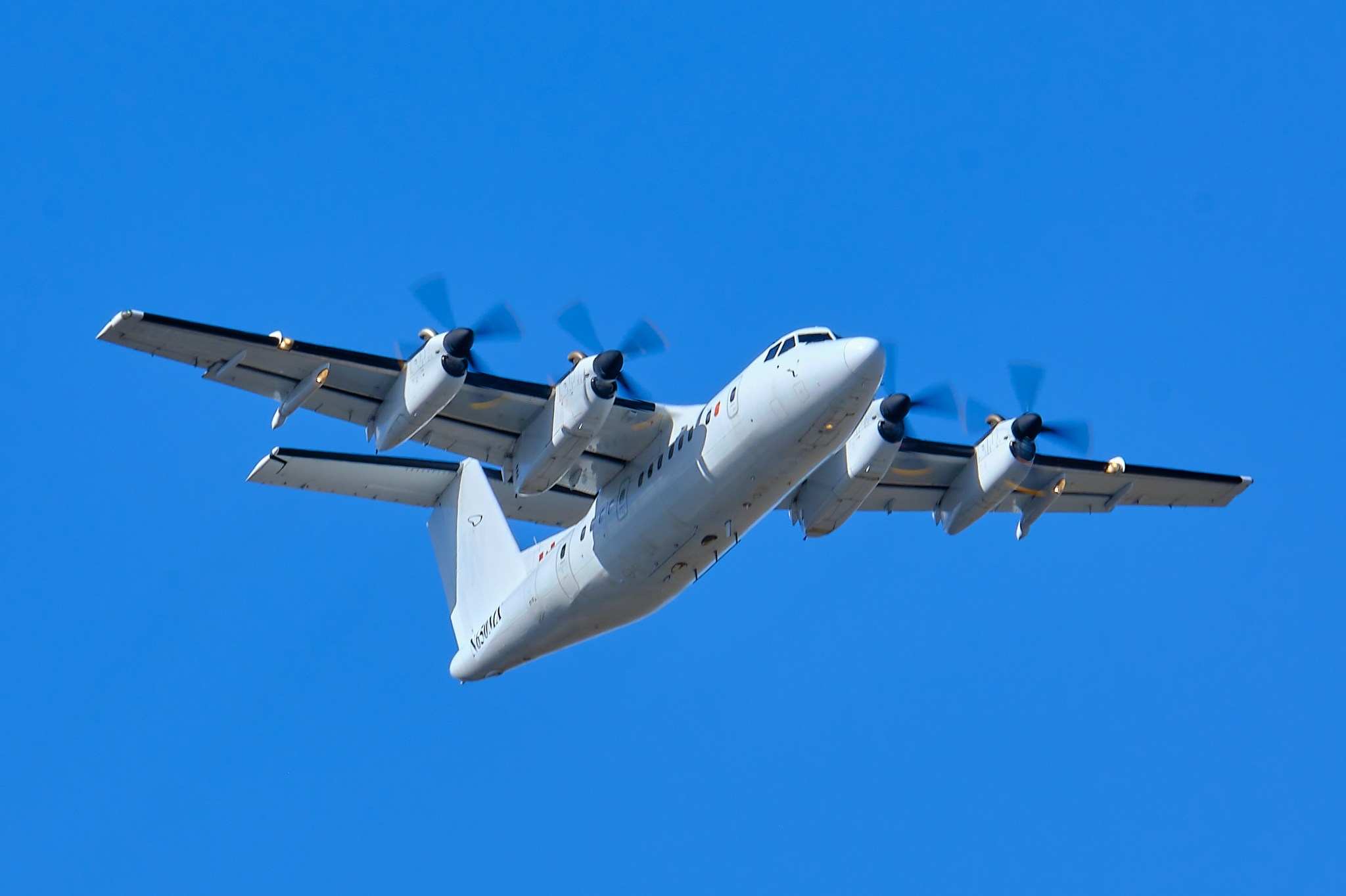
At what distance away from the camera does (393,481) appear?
20.9 meters

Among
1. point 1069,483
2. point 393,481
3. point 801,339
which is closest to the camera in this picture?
point 801,339

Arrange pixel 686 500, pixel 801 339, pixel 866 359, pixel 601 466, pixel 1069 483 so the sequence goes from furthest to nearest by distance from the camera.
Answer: pixel 1069 483 < pixel 601 466 < pixel 686 500 < pixel 801 339 < pixel 866 359

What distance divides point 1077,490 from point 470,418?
9834mm

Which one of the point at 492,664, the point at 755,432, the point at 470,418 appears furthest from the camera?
the point at 492,664

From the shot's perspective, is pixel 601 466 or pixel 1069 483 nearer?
pixel 601 466

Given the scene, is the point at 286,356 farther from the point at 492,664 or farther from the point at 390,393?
the point at 492,664

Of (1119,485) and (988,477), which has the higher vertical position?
(1119,485)

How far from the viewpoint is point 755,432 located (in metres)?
16.1

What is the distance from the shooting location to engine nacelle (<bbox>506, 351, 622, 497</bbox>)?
17.1 meters

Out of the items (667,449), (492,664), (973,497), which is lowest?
(492,664)

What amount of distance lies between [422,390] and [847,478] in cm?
618

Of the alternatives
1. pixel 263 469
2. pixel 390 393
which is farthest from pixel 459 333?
pixel 263 469

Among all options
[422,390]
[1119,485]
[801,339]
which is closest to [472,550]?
[422,390]

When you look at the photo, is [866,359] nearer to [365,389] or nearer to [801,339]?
[801,339]
